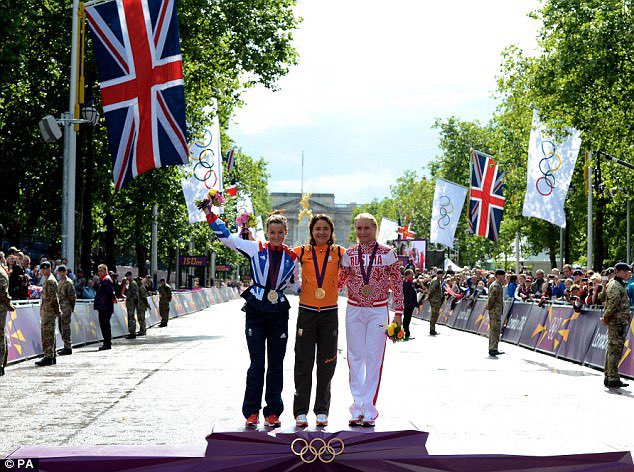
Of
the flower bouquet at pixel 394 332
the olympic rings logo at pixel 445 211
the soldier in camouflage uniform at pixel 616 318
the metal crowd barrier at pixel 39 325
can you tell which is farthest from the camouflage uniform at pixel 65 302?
the olympic rings logo at pixel 445 211

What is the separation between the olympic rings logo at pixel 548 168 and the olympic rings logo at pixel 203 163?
420 inches

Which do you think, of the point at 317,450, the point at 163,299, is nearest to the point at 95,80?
the point at 163,299

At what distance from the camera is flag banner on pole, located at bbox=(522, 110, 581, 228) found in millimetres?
30766

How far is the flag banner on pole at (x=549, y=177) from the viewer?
101 feet

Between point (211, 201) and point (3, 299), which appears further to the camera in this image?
point (3, 299)

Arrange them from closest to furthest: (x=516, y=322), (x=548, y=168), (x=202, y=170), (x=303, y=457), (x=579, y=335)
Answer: (x=303, y=457) < (x=579, y=335) < (x=516, y=322) < (x=548, y=168) < (x=202, y=170)

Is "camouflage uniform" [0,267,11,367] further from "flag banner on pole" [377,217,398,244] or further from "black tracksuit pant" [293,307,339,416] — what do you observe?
"flag banner on pole" [377,217,398,244]

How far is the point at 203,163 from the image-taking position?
Result: 35250 millimetres

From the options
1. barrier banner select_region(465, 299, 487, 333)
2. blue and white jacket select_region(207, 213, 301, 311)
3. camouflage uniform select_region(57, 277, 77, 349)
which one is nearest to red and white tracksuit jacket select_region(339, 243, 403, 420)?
blue and white jacket select_region(207, 213, 301, 311)

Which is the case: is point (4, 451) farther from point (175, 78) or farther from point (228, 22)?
point (228, 22)

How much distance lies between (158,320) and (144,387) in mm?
25102

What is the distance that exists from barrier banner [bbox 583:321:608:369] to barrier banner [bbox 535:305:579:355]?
1319 millimetres

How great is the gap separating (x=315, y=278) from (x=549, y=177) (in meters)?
23.8

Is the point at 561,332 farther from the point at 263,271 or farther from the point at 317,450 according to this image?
the point at 317,450
